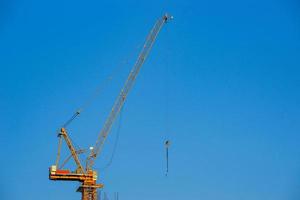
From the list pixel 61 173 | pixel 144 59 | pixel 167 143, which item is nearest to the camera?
pixel 167 143

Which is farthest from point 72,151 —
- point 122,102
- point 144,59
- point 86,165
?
point 144,59

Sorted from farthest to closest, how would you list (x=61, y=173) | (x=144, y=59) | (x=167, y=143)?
(x=144, y=59) < (x=61, y=173) < (x=167, y=143)

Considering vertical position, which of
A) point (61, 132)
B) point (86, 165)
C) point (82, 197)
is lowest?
point (82, 197)

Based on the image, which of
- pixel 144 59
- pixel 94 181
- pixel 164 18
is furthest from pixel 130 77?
pixel 94 181

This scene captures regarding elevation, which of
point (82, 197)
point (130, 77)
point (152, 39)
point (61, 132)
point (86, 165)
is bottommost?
point (82, 197)

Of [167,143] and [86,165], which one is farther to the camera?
[86,165]

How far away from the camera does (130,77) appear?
144625 millimetres

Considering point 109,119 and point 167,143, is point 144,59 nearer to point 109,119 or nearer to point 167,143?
point 109,119

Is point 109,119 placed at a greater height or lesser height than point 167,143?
greater

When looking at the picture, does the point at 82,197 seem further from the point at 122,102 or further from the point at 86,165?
the point at 122,102

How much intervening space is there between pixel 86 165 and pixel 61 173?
8.41 m

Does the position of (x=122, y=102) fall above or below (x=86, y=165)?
above

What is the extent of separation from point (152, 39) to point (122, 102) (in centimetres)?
1925

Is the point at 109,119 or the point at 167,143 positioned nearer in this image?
the point at 167,143
